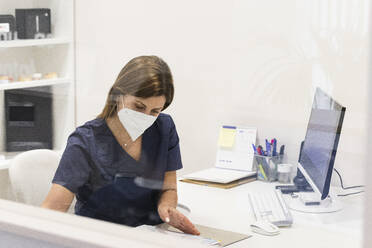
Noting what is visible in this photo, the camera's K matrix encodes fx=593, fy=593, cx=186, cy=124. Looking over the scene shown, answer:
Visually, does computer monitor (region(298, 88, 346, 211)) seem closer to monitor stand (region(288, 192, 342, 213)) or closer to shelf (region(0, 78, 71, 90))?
monitor stand (region(288, 192, 342, 213))

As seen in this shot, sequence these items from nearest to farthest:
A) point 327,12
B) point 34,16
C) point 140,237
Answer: point 327,12, point 140,237, point 34,16

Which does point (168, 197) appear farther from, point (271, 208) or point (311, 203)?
point (311, 203)

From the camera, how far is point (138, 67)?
164cm

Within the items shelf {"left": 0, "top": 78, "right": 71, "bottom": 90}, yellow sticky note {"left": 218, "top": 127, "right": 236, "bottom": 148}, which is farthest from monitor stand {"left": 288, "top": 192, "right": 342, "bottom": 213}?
shelf {"left": 0, "top": 78, "right": 71, "bottom": 90}

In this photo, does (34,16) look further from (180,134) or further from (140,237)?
(140,237)

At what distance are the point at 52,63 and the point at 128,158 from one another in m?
0.44

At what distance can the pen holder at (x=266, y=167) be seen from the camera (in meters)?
1.62

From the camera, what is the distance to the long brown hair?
5.25 feet

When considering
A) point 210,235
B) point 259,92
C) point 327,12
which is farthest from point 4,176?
point 327,12

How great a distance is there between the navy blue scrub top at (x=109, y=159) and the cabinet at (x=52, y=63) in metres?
0.13

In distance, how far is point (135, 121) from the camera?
63.7 inches

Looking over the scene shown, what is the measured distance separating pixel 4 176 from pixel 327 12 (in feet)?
3.67

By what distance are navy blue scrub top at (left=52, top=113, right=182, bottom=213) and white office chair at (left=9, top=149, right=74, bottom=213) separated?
88 millimetres

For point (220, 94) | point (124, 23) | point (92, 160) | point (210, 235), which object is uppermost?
point (124, 23)
